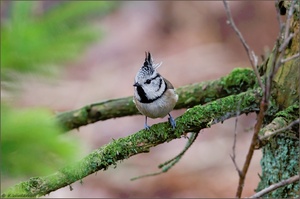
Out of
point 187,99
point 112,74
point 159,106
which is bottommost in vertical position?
point 159,106

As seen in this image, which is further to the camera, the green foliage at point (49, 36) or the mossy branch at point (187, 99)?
the mossy branch at point (187, 99)

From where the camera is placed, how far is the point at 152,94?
2.51 m

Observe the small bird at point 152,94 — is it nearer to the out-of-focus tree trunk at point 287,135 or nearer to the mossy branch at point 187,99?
the mossy branch at point 187,99

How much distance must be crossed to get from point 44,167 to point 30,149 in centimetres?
5

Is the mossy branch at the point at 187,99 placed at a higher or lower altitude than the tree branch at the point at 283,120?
higher

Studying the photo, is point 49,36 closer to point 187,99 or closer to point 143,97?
point 143,97

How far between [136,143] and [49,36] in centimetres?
120

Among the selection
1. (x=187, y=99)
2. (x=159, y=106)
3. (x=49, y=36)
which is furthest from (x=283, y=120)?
(x=49, y=36)

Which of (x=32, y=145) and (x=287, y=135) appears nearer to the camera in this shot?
(x=32, y=145)

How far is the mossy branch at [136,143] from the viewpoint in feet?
6.32

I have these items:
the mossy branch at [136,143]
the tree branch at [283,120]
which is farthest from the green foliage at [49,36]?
the tree branch at [283,120]

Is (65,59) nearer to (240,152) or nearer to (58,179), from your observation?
(58,179)

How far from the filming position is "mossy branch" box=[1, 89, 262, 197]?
1928 mm

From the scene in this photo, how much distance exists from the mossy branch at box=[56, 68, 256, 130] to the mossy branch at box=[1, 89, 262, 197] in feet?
1.18
